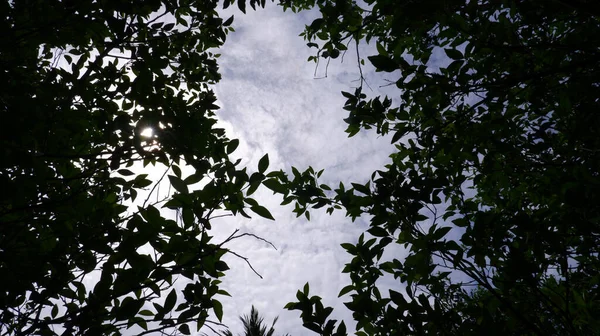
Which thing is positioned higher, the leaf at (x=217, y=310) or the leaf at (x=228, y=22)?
the leaf at (x=228, y=22)

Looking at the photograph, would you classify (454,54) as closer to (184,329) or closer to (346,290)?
(346,290)

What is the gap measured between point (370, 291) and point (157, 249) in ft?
Answer: 4.41

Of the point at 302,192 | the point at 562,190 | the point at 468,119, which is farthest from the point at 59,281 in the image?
the point at 468,119

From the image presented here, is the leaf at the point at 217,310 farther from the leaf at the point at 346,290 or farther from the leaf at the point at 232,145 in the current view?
the leaf at the point at 232,145

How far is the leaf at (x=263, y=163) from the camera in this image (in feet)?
6.05

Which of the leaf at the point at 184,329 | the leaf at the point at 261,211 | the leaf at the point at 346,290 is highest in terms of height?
the leaf at the point at 261,211

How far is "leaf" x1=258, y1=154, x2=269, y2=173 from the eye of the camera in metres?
1.84

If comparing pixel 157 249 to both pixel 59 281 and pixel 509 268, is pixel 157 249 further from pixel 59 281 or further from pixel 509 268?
pixel 509 268

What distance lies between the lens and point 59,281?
6.15ft

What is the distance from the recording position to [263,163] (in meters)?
1.85

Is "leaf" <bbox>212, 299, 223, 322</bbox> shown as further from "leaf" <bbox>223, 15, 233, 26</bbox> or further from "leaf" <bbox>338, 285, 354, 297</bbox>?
"leaf" <bbox>223, 15, 233, 26</bbox>

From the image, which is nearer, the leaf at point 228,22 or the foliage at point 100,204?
the foliage at point 100,204

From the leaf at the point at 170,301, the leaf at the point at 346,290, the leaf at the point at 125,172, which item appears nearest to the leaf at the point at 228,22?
the leaf at the point at 125,172

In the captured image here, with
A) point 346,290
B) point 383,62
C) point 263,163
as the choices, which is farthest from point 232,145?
point 346,290
